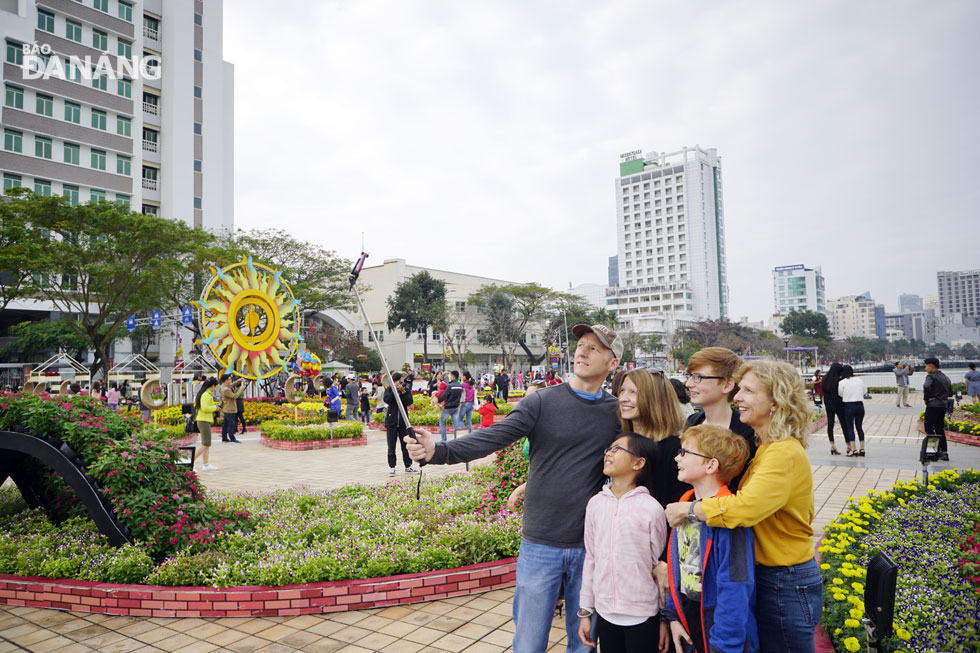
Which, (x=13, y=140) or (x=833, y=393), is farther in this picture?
(x=13, y=140)

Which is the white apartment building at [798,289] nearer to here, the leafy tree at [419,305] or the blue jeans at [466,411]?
the leafy tree at [419,305]

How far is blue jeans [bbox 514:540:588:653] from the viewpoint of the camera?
2619mm

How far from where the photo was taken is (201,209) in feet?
134

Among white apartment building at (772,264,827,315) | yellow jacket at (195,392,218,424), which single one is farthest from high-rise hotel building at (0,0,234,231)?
white apartment building at (772,264,827,315)

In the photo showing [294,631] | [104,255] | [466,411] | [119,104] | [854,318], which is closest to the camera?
[294,631]

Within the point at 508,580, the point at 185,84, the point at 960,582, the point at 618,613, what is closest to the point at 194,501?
the point at 508,580

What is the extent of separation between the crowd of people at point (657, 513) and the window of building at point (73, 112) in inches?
1631

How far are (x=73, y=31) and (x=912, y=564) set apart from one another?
147 ft

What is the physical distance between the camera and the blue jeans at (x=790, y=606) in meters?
2.42

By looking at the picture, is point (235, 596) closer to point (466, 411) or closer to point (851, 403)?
point (851, 403)

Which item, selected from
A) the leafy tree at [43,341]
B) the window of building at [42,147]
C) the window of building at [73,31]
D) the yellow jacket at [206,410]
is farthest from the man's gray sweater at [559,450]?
the window of building at [73,31]

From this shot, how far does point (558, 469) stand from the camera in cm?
275

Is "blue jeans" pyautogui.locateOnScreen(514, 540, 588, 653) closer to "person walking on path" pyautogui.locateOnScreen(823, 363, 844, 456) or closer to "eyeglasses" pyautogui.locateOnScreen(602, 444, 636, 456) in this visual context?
"eyeglasses" pyautogui.locateOnScreen(602, 444, 636, 456)

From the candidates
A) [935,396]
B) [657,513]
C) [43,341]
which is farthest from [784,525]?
[43,341]
